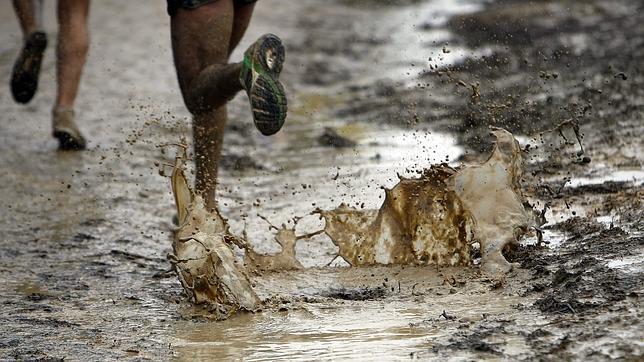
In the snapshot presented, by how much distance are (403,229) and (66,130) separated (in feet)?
9.89

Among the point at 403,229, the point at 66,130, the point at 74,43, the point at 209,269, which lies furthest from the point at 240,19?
the point at 66,130

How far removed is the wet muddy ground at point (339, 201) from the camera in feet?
10.4

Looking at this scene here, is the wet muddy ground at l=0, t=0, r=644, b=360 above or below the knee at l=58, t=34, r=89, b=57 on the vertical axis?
below

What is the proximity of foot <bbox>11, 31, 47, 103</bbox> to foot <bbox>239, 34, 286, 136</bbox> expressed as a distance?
10.3 feet

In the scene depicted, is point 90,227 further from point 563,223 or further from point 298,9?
point 298,9

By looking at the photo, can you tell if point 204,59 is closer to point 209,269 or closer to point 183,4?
point 183,4

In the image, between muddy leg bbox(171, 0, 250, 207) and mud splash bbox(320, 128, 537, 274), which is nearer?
mud splash bbox(320, 128, 537, 274)

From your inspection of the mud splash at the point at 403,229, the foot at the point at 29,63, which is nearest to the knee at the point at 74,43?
the foot at the point at 29,63

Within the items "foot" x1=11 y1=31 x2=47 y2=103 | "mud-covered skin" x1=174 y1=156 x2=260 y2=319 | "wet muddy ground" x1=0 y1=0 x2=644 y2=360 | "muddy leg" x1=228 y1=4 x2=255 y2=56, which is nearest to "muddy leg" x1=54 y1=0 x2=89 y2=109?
"foot" x1=11 y1=31 x2=47 y2=103

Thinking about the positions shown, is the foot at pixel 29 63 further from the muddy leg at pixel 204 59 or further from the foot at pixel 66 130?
the muddy leg at pixel 204 59

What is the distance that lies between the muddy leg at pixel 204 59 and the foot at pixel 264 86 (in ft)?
0.71

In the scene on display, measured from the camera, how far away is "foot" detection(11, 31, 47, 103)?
263 inches

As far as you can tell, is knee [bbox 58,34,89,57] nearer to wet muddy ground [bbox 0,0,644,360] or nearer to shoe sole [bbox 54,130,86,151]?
shoe sole [bbox 54,130,86,151]

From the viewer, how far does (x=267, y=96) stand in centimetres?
384
